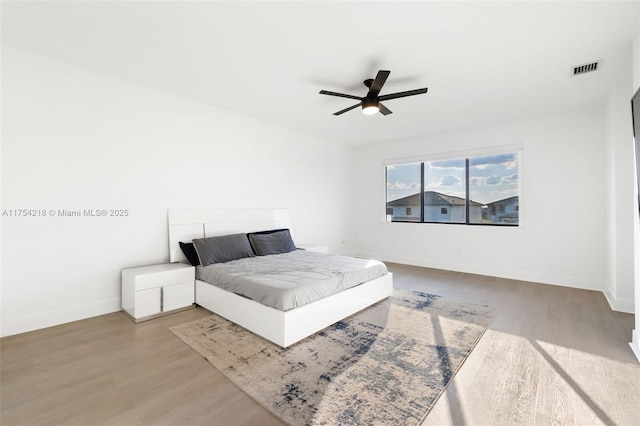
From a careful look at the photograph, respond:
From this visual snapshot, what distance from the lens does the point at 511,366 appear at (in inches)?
85.5

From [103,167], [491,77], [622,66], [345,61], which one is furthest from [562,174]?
[103,167]

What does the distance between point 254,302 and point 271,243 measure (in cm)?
171

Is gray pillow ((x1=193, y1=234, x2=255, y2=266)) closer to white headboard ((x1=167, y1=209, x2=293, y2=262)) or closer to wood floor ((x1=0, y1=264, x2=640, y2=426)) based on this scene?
white headboard ((x1=167, y1=209, x2=293, y2=262))

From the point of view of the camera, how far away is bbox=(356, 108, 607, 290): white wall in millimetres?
4195

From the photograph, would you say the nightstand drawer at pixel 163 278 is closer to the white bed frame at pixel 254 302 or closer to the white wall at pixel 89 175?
the white bed frame at pixel 254 302

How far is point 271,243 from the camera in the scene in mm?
4352

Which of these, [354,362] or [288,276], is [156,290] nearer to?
[288,276]

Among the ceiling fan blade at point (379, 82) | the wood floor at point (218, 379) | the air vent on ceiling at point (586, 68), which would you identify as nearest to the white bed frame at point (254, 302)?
the wood floor at point (218, 379)

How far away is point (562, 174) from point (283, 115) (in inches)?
177

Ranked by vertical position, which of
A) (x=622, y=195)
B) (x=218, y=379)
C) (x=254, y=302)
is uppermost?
(x=622, y=195)

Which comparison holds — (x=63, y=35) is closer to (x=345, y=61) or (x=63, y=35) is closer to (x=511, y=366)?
(x=345, y=61)

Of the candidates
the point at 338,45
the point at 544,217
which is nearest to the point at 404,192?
the point at 544,217

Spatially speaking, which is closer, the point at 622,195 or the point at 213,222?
the point at 622,195

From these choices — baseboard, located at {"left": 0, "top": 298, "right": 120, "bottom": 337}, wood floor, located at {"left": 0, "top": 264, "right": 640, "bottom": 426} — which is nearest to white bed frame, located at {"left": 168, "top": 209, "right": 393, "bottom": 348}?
wood floor, located at {"left": 0, "top": 264, "right": 640, "bottom": 426}
